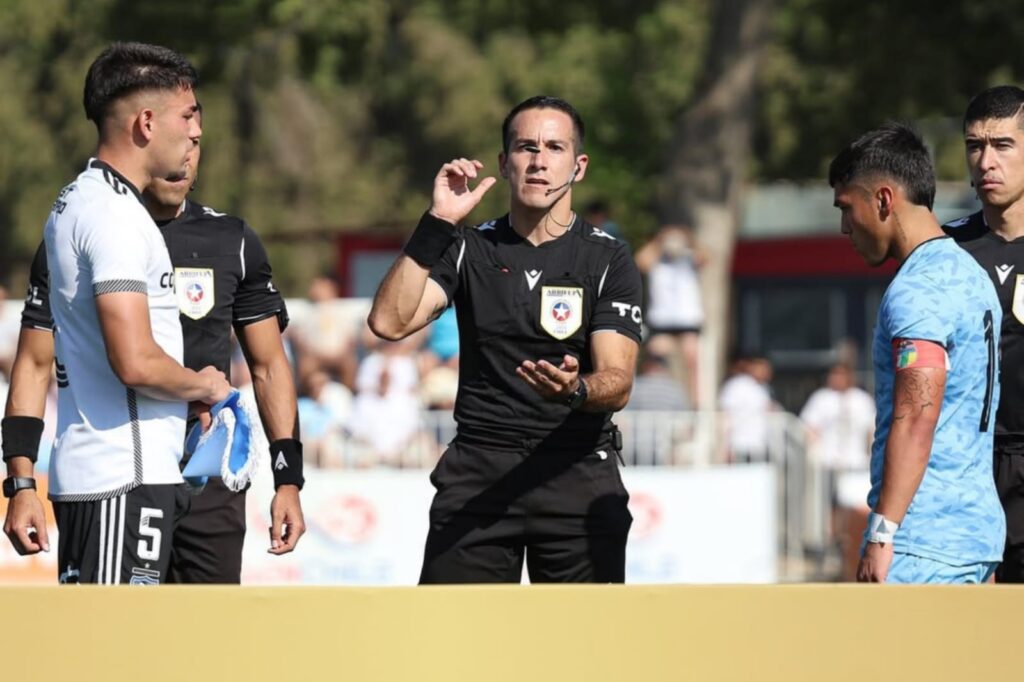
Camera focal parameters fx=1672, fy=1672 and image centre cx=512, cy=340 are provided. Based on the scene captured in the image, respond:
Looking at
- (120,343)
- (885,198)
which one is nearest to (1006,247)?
(885,198)

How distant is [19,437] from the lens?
5.66 m

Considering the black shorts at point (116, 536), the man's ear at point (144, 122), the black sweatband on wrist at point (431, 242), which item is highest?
the man's ear at point (144, 122)

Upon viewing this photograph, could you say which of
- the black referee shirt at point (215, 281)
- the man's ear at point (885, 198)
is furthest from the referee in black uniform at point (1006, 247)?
the black referee shirt at point (215, 281)

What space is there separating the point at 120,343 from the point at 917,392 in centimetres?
238

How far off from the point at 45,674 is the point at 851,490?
1119 cm

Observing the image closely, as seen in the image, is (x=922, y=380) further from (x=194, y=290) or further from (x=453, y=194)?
(x=194, y=290)

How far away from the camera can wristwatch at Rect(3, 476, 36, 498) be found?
18.4ft

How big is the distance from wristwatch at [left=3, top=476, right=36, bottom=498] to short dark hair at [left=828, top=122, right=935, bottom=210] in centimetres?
283

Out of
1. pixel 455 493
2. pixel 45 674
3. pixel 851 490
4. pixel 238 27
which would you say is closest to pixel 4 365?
pixel 238 27

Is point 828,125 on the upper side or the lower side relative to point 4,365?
upper

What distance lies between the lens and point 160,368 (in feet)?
16.5

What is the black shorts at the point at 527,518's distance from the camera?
19.8ft

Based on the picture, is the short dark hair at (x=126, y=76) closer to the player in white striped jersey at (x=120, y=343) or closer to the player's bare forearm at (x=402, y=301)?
the player in white striped jersey at (x=120, y=343)

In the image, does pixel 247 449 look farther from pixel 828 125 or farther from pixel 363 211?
pixel 363 211
